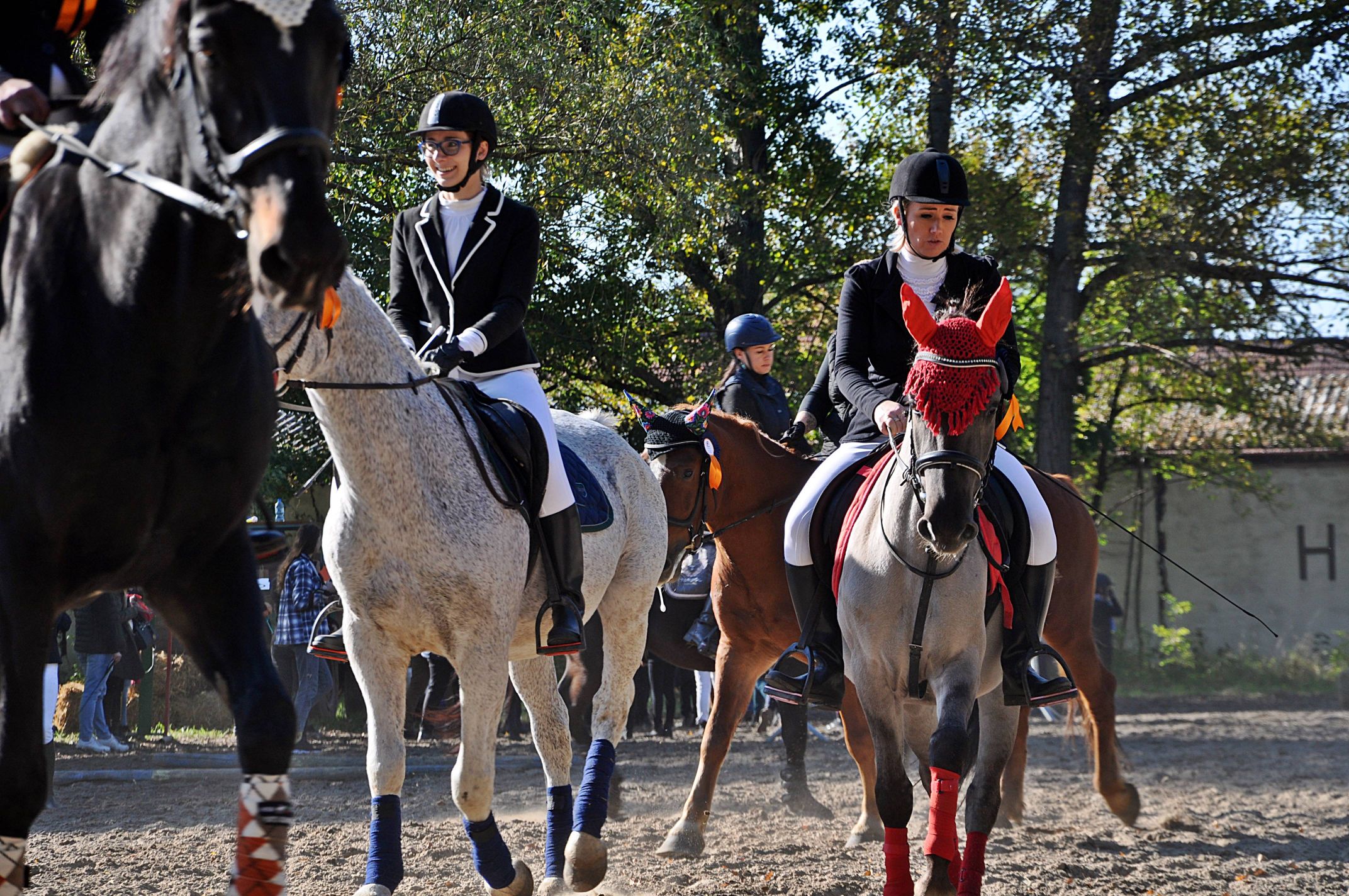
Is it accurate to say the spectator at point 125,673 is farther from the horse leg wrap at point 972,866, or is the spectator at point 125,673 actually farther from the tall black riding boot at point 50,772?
the horse leg wrap at point 972,866

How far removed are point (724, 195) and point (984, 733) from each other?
1123 centimetres

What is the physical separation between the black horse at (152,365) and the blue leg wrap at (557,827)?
2998 mm

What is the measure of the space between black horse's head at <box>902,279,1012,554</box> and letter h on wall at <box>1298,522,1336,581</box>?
29.6 metres

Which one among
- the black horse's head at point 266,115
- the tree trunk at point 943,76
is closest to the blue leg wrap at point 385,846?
the black horse's head at point 266,115

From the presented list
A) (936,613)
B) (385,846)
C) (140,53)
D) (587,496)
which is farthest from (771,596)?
(140,53)

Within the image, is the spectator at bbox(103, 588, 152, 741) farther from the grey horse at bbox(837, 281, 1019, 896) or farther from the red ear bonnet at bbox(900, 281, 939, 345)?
the red ear bonnet at bbox(900, 281, 939, 345)

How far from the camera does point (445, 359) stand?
5.39 metres

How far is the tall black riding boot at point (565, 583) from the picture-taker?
18.4ft

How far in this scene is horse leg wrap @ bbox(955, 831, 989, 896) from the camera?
5320mm

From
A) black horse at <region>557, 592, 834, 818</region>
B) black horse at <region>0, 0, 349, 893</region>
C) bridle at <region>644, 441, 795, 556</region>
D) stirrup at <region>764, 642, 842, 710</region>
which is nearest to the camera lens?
black horse at <region>0, 0, 349, 893</region>

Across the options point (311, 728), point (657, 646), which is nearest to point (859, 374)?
point (657, 646)

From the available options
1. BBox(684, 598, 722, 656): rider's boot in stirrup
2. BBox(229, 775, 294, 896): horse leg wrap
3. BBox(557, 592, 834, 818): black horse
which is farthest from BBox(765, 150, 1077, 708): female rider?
BBox(684, 598, 722, 656): rider's boot in stirrup

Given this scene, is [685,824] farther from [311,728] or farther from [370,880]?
[311,728]

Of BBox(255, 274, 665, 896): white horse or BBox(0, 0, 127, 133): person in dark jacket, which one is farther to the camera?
BBox(255, 274, 665, 896): white horse
